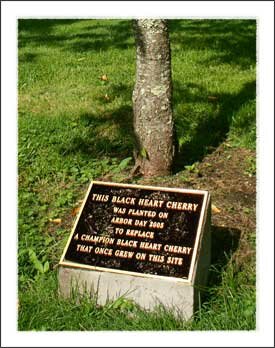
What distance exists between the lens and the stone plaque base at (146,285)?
278 cm

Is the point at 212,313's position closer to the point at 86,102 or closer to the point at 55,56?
the point at 86,102

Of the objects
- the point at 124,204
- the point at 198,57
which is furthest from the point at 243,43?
the point at 124,204

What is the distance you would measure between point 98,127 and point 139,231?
233 cm

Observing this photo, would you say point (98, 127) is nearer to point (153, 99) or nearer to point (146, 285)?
point (153, 99)

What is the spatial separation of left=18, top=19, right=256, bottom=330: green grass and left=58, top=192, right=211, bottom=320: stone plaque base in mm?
66

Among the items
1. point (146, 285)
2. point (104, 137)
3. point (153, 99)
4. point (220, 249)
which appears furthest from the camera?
point (104, 137)

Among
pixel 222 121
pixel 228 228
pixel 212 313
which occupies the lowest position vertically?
pixel 212 313

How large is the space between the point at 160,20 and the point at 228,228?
5.06ft

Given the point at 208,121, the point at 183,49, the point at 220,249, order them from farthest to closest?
the point at 183,49
the point at 208,121
the point at 220,249

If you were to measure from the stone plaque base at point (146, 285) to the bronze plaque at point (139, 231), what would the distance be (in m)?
0.03

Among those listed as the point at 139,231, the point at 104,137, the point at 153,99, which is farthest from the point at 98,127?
the point at 139,231

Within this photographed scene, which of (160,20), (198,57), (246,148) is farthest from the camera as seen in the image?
(198,57)

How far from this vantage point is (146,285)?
2.83 meters

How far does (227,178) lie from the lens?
416 centimetres
